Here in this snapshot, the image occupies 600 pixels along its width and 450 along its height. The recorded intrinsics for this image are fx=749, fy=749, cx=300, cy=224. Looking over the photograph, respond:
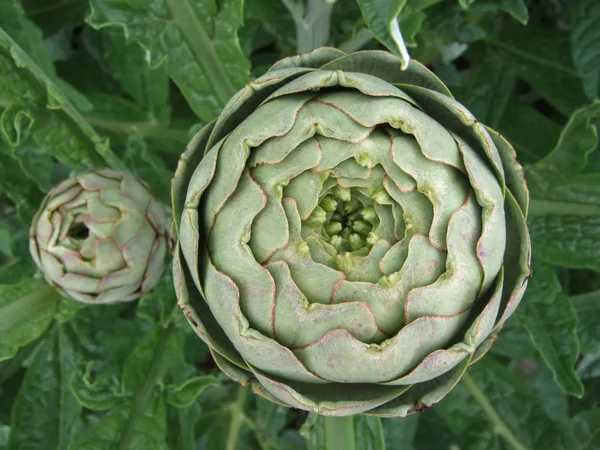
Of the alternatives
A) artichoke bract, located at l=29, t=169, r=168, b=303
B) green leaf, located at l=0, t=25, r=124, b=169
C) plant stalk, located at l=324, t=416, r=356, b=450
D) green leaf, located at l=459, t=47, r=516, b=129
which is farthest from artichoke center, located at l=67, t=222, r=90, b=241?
green leaf, located at l=459, t=47, r=516, b=129

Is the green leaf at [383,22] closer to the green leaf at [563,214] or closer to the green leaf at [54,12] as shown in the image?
the green leaf at [563,214]

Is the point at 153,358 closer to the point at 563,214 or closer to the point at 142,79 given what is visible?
the point at 142,79

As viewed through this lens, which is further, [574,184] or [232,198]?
[574,184]

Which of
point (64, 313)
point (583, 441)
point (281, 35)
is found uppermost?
point (281, 35)

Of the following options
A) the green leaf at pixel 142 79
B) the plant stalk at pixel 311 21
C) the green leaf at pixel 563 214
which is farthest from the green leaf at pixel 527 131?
the green leaf at pixel 142 79

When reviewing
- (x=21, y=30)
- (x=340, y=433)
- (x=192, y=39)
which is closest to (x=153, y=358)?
(x=340, y=433)

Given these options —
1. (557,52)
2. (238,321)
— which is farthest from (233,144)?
(557,52)

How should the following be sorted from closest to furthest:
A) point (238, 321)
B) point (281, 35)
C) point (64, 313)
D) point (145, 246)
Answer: point (238, 321)
point (145, 246)
point (64, 313)
point (281, 35)

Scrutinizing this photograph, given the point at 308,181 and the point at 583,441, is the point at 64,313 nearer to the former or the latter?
the point at 308,181
